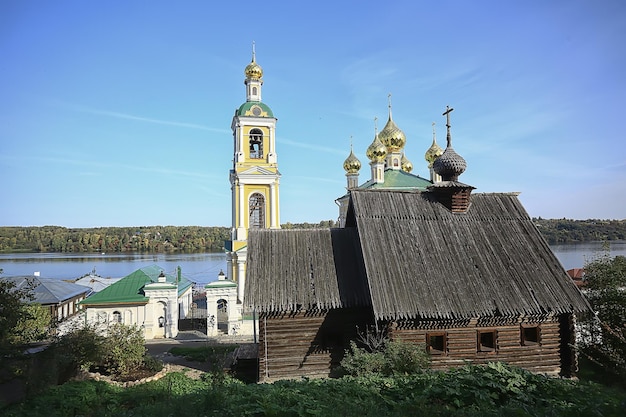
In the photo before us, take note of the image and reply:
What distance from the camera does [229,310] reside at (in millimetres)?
19766

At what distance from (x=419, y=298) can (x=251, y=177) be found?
15.9 metres

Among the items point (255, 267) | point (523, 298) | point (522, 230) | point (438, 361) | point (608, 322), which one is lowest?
point (438, 361)

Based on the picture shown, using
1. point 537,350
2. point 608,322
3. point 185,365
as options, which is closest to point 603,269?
point 608,322

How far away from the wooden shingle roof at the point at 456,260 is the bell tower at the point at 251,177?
1118 cm

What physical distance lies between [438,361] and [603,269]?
7099 mm

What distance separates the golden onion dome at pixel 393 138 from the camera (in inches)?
1288

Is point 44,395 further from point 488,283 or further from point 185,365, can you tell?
point 488,283

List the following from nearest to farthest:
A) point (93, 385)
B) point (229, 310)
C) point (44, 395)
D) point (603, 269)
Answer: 1. point (44, 395)
2. point (93, 385)
3. point (603, 269)
4. point (229, 310)

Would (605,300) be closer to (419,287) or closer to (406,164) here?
(419,287)

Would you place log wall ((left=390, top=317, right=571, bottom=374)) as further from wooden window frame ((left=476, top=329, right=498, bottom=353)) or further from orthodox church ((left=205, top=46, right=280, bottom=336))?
orthodox church ((left=205, top=46, right=280, bottom=336))

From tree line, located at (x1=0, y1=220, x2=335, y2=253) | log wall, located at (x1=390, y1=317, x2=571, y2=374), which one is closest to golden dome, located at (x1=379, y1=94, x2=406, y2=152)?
log wall, located at (x1=390, y1=317, x2=571, y2=374)

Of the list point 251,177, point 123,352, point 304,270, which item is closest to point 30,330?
point 123,352

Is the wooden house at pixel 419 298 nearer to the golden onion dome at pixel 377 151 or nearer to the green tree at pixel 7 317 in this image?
the green tree at pixel 7 317

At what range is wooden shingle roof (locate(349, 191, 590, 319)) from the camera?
11430 millimetres
